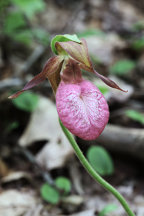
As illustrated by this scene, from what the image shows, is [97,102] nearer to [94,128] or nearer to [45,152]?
[94,128]

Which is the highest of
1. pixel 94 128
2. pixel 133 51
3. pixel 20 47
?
pixel 94 128

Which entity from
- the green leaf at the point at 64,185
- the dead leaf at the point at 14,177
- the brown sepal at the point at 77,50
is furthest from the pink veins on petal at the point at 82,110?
the dead leaf at the point at 14,177

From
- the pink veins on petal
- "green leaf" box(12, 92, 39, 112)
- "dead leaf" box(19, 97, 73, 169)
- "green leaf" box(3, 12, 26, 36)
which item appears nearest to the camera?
the pink veins on petal

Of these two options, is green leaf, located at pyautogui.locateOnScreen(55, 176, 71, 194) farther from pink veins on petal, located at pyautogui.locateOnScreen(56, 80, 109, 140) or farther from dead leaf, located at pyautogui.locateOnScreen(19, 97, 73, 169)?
pink veins on petal, located at pyautogui.locateOnScreen(56, 80, 109, 140)

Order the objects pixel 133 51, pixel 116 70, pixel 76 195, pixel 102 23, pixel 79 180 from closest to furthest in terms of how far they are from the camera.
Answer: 1. pixel 76 195
2. pixel 79 180
3. pixel 116 70
4. pixel 133 51
5. pixel 102 23

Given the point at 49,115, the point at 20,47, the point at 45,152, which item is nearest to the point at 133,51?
the point at 20,47

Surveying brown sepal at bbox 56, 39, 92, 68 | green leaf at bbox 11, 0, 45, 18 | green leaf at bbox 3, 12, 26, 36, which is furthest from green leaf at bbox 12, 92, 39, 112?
brown sepal at bbox 56, 39, 92, 68

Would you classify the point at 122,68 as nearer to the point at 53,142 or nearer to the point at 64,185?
the point at 53,142
